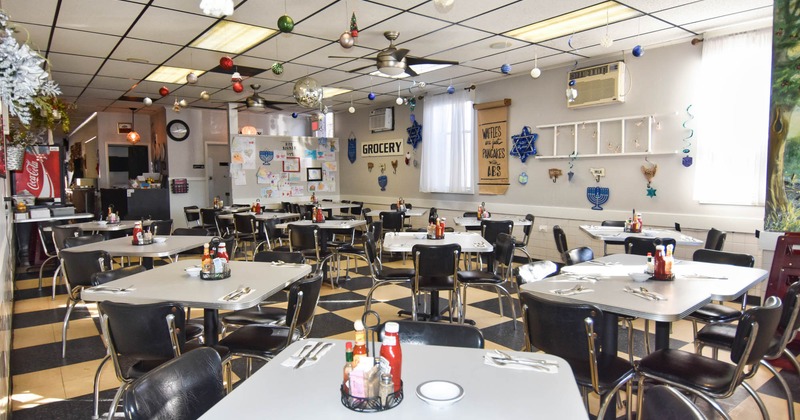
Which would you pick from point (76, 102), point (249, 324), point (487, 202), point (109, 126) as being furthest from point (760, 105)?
point (109, 126)

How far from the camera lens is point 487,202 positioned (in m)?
8.52

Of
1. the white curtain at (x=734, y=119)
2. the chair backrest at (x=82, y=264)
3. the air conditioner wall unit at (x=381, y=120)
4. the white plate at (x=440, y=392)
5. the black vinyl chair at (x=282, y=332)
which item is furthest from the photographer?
the air conditioner wall unit at (x=381, y=120)

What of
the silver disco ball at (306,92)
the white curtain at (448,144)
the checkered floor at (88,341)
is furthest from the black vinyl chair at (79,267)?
the white curtain at (448,144)

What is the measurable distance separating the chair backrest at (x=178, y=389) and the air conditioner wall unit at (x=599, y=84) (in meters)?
6.14

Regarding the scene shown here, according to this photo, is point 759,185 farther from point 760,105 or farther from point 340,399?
point 340,399

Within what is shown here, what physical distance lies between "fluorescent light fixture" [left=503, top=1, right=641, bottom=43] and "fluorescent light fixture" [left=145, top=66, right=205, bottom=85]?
4.82 meters

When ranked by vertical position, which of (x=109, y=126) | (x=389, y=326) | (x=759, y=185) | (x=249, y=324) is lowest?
(x=249, y=324)

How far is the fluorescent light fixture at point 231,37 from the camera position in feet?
17.7

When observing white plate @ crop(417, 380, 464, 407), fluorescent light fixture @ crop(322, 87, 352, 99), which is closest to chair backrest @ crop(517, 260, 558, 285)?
white plate @ crop(417, 380, 464, 407)

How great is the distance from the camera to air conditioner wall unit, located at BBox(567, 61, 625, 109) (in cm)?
639

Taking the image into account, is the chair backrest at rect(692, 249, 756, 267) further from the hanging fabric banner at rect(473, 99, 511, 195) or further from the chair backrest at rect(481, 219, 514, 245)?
the hanging fabric banner at rect(473, 99, 511, 195)

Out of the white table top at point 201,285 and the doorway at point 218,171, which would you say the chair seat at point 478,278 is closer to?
the white table top at point 201,285

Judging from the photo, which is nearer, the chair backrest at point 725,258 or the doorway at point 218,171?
the chair backrest at point 725,258

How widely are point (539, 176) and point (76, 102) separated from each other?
9.41 metres
